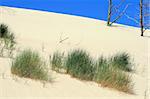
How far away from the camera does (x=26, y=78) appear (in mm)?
7211

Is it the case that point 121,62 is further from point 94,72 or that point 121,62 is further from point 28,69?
point 28,69

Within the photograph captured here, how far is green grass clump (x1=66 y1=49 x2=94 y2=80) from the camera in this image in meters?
8.30

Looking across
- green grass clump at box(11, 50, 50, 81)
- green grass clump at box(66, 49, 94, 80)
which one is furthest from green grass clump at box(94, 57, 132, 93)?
green grass clump at box(11, 50, 50, 81)

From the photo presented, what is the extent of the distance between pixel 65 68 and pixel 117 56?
3516 millimetres

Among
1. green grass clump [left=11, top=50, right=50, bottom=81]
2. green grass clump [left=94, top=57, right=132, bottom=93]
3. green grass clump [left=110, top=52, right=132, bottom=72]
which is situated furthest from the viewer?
green grass clump [left=110, top=52, right=132, bottom=72]

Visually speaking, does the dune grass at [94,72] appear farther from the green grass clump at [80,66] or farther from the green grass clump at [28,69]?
the green grass clump at [28,69]

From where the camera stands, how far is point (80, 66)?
340 inches

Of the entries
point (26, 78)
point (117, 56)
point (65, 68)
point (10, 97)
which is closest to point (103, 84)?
point (65, 68)

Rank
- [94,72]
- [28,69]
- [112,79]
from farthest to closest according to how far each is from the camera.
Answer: [94,72], [112,79], [28,69]

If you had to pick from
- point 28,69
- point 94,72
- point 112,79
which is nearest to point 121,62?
point 94,72

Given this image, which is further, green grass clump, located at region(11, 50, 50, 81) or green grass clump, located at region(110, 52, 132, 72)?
green grass clump, located at region(110, 52, 132, 72)

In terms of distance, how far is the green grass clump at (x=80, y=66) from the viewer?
8297mm

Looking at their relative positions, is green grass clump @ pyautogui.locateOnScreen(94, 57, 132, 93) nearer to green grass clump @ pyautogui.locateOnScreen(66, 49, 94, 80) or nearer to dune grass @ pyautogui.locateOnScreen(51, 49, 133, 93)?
dune grass @ pyautogui.locateOnScreen(51, 49, 133, 93)

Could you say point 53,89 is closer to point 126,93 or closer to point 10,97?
point 10,97
